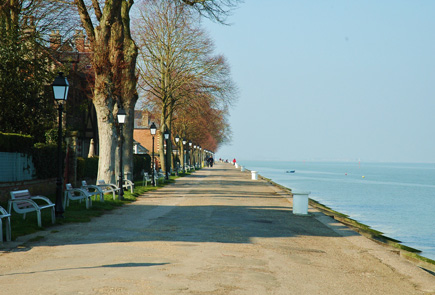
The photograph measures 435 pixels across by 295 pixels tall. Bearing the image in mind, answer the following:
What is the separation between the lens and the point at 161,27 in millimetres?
45688

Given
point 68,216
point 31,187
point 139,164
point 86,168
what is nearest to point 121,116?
point 31,187

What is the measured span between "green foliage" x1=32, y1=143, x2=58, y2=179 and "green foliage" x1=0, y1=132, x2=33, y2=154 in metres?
0.51

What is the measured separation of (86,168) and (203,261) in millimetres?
20914

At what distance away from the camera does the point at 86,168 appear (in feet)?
93.7

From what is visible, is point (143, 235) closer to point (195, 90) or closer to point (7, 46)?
point (7, 46)

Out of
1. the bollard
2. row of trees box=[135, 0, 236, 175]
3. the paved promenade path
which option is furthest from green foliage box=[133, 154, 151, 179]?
the paved promenade path

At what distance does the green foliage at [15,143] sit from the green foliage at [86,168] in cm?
533

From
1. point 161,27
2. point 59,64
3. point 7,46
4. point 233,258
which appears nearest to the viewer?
point 233,258

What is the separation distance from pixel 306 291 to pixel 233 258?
2.32 meters

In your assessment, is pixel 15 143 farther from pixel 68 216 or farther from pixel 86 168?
pixel 86 168

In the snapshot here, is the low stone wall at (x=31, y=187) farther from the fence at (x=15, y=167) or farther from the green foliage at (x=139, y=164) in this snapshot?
the green foliage at (x=139, y=164)

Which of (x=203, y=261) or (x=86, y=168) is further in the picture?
(x=86, y=168)

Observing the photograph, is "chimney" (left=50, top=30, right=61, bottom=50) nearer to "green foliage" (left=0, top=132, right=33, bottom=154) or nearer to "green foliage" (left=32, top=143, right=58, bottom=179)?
"green foliage" (left=32, top=143, right=58, bottom=179)

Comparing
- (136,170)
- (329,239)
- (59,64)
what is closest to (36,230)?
(329,239)
